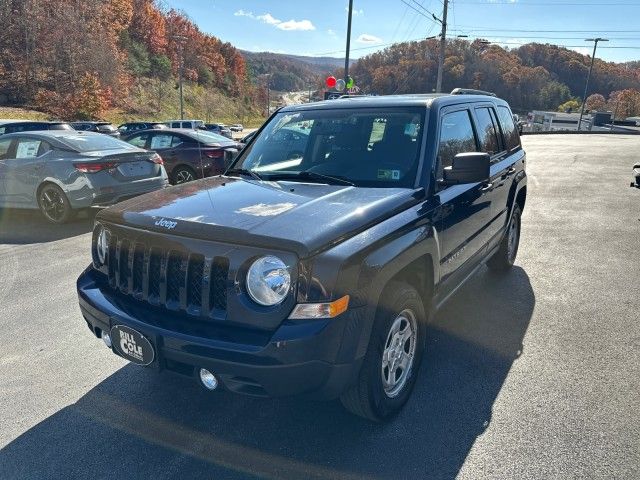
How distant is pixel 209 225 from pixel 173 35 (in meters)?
80.5

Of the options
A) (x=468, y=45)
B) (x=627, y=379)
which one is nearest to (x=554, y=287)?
(x=627, y=379)

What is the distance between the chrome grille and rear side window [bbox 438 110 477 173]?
1.73 metres

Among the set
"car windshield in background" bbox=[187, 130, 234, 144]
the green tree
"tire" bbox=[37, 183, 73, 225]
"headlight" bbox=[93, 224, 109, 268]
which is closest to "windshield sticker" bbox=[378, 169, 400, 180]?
"headlight" bbox=[93, 224, 109, 268]

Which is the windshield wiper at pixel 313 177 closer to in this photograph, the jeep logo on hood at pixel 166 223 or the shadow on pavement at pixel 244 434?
the jeep logo on hood at pixel 166 223

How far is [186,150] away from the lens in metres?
11.2

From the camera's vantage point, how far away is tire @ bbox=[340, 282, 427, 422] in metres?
2.59

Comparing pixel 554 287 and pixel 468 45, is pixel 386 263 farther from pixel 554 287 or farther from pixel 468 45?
pixel 468 45

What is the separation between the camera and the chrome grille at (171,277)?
7.86ft

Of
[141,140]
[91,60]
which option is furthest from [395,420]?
[91,60]

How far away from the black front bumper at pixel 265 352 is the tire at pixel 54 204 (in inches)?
232

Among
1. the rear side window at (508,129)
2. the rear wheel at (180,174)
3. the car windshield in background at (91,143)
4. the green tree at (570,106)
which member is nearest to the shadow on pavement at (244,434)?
the rear side window at (508,129)

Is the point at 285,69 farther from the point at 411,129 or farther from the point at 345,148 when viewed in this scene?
the point at 411,129

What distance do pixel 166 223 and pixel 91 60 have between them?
2140 inches

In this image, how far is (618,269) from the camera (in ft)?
18.7
